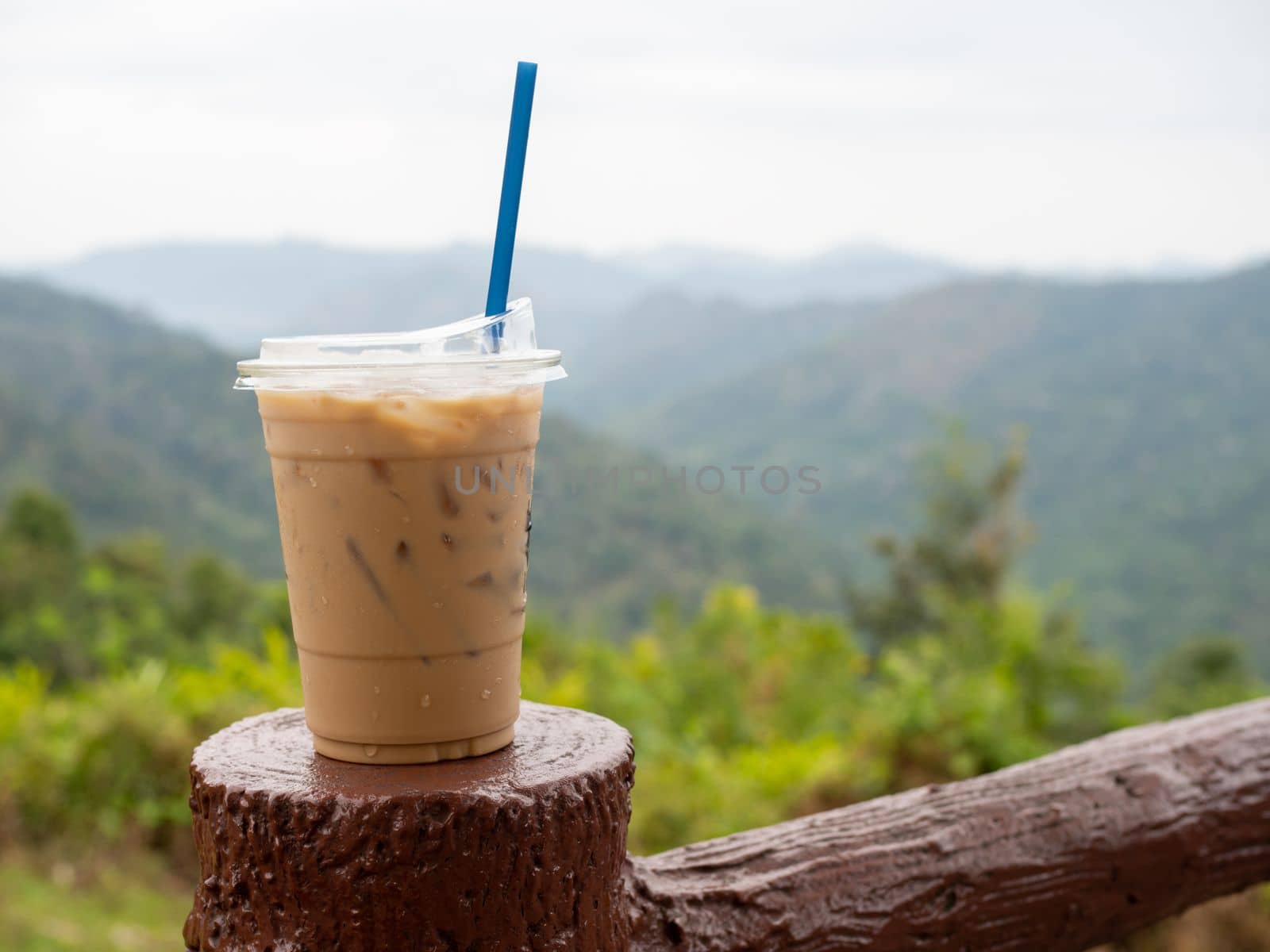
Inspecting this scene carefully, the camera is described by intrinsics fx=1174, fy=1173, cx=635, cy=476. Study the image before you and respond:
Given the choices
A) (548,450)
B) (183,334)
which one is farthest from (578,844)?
(183,334)

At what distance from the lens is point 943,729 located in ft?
15.2

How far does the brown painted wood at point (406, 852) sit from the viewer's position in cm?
112

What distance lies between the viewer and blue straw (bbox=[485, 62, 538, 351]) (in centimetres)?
114

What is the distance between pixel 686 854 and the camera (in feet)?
4.91

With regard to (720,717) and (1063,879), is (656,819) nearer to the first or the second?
(720,717)

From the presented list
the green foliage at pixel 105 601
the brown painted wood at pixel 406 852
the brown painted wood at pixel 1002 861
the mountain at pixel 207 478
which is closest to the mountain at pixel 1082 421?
the mountain at pixel 207 478

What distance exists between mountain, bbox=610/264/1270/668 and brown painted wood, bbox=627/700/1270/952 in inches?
445

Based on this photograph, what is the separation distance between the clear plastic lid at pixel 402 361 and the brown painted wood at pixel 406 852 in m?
0.39

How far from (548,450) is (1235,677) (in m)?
12.0

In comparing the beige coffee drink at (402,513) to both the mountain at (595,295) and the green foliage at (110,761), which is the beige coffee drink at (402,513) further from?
the mountain at (595,295)

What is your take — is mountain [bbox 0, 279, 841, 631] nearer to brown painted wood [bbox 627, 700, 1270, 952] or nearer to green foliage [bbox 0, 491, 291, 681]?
green foliage [bbox 0, 491, 291, 681]

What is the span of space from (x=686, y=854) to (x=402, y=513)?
647 mm

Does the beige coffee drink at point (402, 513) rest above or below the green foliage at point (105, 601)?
above

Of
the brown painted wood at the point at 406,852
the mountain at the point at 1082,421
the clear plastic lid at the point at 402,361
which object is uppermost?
the clear plastic lid at the point at 402,361
